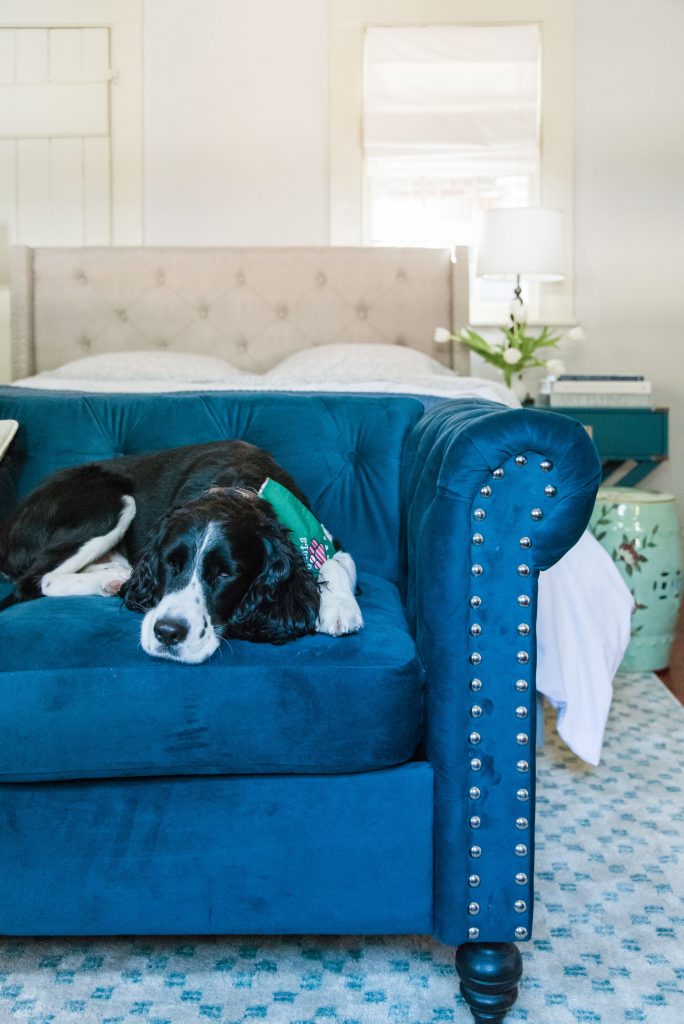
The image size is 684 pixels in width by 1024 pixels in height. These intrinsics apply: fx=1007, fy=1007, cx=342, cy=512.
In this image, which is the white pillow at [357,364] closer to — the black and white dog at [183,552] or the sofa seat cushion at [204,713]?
the black and white dog at [183,552]

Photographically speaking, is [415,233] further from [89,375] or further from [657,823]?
[657,823]

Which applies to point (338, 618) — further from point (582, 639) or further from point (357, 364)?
point (357, 364)

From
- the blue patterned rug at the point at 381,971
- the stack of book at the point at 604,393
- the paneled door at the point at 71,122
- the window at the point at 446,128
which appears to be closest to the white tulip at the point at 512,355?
the stack of book at the point at 604,393

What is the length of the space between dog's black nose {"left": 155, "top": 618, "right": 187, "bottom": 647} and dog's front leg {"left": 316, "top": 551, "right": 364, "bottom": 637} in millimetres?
240

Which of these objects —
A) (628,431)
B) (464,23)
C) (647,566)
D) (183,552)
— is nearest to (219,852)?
(183,552)

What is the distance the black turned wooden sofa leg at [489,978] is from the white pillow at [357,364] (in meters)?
2.41

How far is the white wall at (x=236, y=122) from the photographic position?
480cm

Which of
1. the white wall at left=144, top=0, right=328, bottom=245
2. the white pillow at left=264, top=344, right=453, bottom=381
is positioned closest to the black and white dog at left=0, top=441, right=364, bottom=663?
the white pillow at left=264, top=344, right=453, bottom=381

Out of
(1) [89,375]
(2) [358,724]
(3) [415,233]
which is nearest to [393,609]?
(2) [358,724]

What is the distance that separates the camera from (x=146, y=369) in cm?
386

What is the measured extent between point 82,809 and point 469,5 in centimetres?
445

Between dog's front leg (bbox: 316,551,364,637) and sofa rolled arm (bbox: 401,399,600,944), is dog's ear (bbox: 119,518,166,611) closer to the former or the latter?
dog's front leg (bbox: 316,551,364,637)

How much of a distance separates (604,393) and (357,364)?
1.22 metres

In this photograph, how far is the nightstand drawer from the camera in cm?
438
